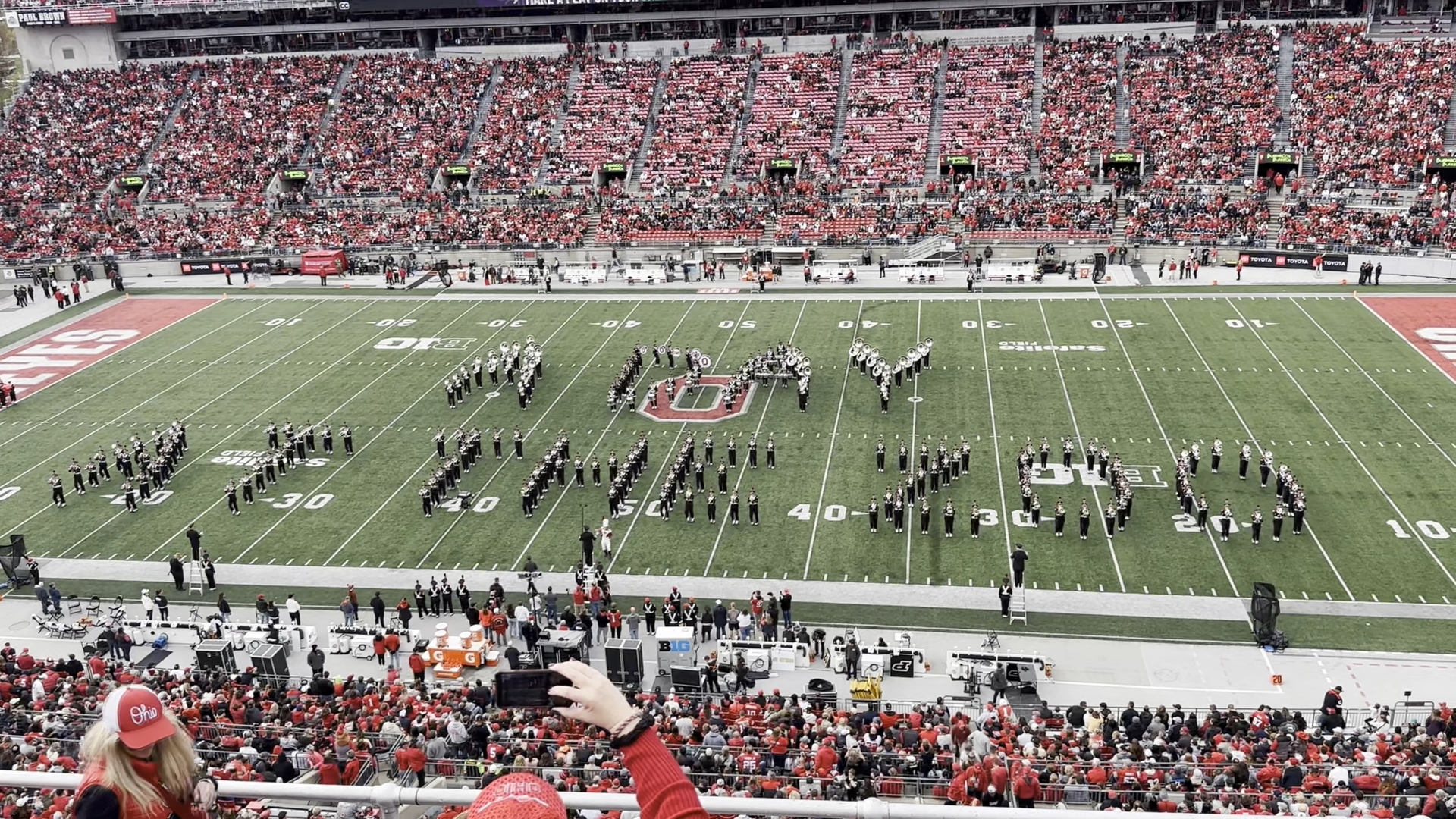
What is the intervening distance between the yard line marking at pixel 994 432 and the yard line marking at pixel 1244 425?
13.0 feet

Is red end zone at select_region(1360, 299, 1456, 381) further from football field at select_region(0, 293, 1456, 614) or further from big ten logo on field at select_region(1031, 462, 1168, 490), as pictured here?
big ten logo on field at select_region(1031, 462, 1168, 490)

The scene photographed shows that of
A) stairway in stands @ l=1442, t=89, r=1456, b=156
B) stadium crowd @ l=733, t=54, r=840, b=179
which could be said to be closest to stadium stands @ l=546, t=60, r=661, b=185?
stadium crowd @ l=733, t=54, r=840, b=179

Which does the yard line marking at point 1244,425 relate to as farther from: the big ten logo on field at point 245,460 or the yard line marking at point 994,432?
the big ten logo on field at point 245,460

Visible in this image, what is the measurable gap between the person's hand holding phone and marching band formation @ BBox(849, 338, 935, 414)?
85.9 ft

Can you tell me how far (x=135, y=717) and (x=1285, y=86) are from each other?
58343 millimetres

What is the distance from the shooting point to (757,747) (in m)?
12.8

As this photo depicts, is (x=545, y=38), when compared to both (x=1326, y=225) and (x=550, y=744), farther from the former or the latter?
(x=550, y=744)

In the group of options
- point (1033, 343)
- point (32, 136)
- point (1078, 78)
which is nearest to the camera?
point (1033, 343)

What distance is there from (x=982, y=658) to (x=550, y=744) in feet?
23.1

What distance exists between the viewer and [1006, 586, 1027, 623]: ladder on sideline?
1866cm

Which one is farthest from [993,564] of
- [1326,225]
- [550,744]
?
[1326,225]

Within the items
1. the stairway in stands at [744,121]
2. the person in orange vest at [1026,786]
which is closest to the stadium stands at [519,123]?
the stairway in stands at [744,121]

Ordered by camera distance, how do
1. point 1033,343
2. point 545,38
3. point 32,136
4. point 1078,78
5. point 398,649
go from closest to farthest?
1. point 398,649
2. point 1033,343
3. point 1078,78
4. point 32,136
5. point 545,38

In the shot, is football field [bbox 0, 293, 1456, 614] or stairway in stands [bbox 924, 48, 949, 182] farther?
stairway in stands [bbox 924, 48, 949, 182]
